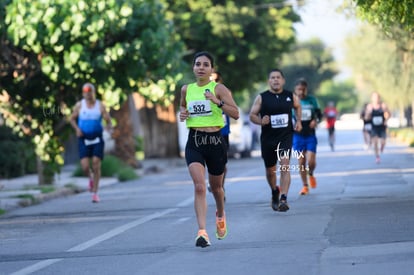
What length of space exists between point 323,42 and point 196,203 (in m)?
128

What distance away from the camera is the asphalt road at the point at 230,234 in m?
9.60

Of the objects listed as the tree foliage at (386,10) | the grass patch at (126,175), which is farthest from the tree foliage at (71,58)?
the tree foliage at (386,10)

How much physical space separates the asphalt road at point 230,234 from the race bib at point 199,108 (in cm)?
133

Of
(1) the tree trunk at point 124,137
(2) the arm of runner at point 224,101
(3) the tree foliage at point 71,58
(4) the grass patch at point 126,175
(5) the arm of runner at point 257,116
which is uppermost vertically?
(3) the tree foliage at point 71,58

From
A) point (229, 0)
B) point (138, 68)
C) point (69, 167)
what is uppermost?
point (229, 0)

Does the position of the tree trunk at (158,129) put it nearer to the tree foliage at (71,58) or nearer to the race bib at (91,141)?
the tree foliage at (71,58)

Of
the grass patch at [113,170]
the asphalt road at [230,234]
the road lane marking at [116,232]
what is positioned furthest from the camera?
the grass patch at [113,170]

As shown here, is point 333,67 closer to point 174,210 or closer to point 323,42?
point 323,42

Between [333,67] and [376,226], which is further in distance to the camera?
[333,67]

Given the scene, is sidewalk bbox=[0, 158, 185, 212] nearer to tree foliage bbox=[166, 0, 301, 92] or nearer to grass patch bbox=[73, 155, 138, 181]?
grass patch bbox=[73, 155, 138, 181]

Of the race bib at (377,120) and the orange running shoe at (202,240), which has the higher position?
the race bib at (377,120)

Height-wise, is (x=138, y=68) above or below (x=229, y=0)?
below

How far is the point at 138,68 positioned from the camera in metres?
22.3

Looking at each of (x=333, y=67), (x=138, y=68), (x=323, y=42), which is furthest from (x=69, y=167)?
(x=323, y=42)
